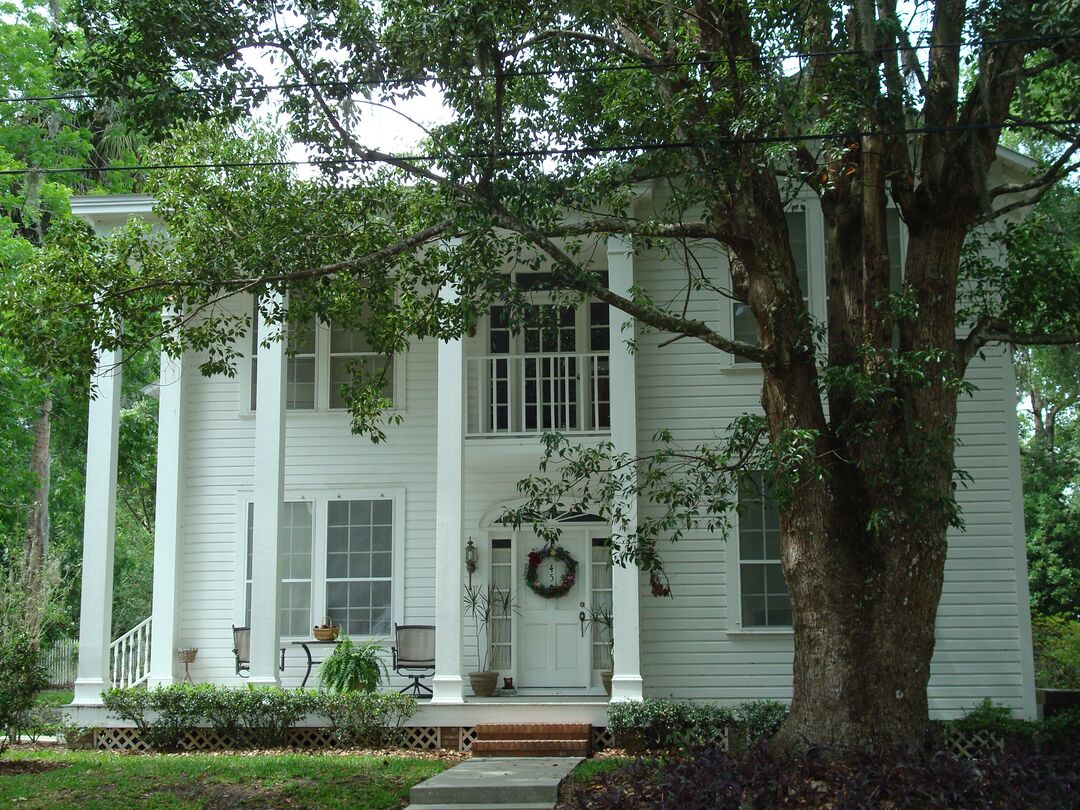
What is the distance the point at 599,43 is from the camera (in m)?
10.9

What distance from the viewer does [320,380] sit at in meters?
15.8

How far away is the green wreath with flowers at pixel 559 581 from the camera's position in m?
15.3

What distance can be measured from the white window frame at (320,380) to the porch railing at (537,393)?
97 cm

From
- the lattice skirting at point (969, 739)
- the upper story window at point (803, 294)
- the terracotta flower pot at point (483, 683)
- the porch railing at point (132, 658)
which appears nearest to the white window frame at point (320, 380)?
the porch railing at point (132, 658)

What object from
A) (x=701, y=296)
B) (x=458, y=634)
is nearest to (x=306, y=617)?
(x=458, y=634)

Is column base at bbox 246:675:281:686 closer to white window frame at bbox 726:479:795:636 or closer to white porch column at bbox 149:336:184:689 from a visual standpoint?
white porch column at bbox 149:336:184:689

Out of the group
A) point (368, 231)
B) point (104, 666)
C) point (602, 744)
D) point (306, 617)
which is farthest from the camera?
point (306, 617)

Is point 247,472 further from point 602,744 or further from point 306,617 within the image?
point 602,744

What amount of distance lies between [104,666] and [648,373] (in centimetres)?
776

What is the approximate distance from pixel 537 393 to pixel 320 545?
12.4 feet

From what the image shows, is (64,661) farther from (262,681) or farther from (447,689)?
(447,689)

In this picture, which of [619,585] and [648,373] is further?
[648,373]

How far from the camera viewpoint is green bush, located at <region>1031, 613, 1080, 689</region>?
59.8 ft

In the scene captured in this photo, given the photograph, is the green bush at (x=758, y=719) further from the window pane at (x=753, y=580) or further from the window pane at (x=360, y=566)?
Answer: the window pane at (x=360, y=566)
